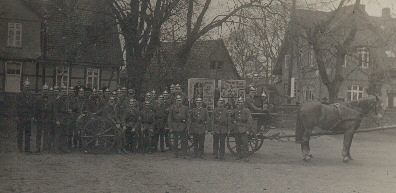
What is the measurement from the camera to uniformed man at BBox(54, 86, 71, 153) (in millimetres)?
12758

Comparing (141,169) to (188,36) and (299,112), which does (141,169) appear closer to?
(299,112)

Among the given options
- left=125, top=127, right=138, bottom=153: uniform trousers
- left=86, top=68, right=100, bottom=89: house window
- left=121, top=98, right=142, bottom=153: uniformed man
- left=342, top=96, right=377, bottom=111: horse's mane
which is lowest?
left=125, top=127, right=138, bottom=153: uniform trousers

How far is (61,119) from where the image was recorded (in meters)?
12.8

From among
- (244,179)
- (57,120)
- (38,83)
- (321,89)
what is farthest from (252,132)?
(321,89)

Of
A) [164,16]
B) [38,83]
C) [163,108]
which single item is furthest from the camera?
[38,83]

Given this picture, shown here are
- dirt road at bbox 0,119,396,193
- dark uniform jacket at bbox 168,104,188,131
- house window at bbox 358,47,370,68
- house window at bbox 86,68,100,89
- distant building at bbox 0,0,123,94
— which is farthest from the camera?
house window at bbox 86,68,100,89

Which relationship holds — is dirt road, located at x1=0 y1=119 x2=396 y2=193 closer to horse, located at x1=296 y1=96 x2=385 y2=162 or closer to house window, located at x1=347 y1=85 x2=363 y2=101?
horse, located at x1=296 y1=96 x2=385 y2=162

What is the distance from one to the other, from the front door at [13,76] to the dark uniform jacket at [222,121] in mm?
12629

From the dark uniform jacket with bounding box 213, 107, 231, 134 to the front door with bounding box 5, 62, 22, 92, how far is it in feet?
41.4

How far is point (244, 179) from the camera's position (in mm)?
9648

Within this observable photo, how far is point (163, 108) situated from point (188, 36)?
697cm

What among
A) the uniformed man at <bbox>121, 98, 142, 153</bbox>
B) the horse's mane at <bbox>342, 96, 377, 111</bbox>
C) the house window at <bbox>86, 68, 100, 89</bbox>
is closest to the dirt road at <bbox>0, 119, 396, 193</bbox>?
the uniformed man at <bbox>121, 98, 142, 153</bbox>

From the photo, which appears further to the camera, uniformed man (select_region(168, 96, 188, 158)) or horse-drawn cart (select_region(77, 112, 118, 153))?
uniformed man (select_region(168, 96, 188, 158))

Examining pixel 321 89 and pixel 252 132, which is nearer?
pixel 252 132
